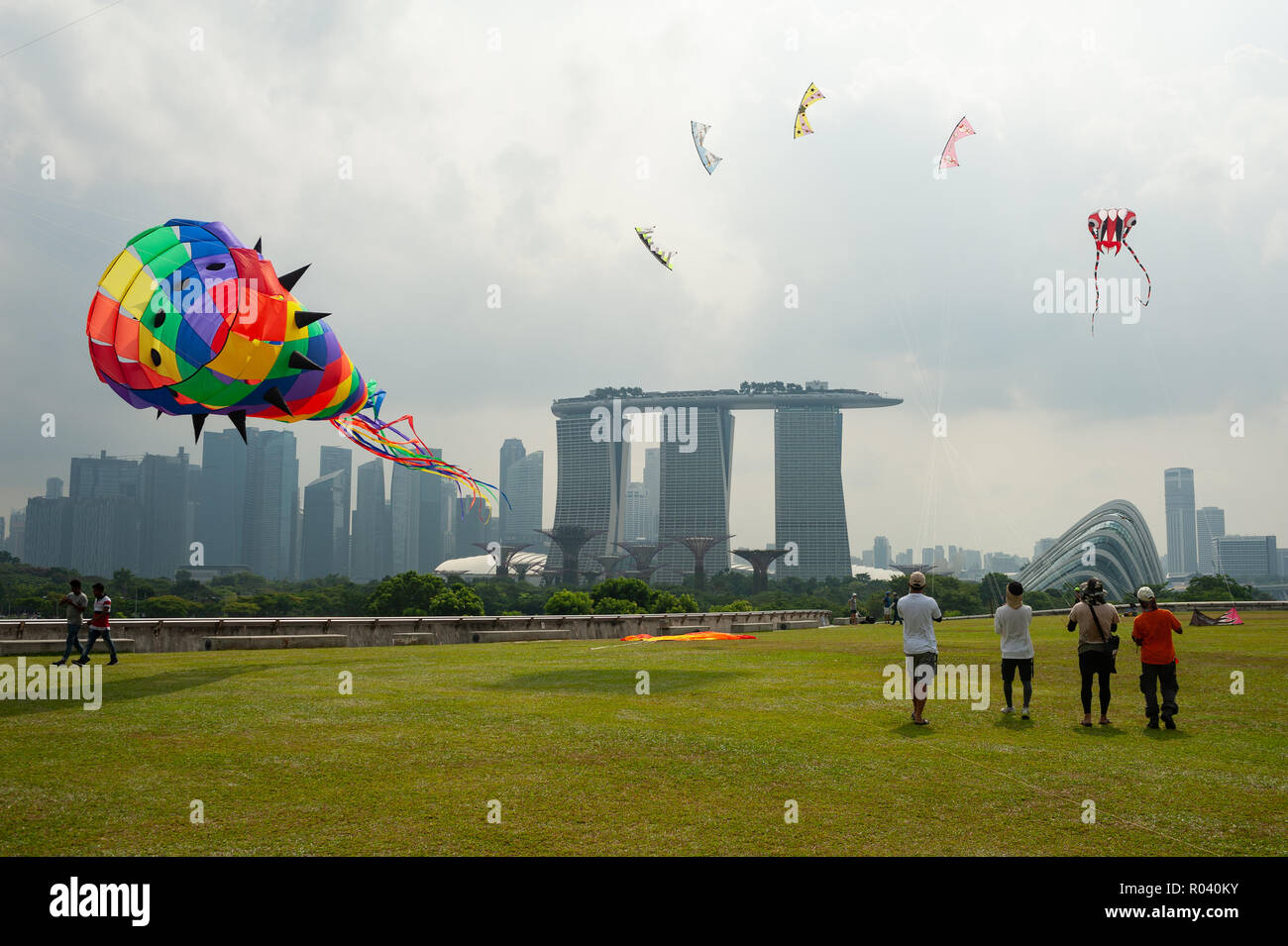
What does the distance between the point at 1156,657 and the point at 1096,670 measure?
93cm

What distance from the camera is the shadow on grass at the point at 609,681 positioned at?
16.9m

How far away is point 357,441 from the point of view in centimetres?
2514

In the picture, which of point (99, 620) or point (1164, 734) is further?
point (99, 620)

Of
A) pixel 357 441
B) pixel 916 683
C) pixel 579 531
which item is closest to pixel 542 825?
pixel 916 683

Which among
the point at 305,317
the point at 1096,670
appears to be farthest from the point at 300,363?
the point at 1096,670

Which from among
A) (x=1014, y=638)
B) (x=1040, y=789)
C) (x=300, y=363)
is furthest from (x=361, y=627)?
(x=1040, y=789)

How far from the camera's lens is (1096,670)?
13.5 metres

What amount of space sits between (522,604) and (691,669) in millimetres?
93731

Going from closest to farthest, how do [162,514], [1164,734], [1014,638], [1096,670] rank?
1. [1164,734]
2. [1096,670]
3. [1014,638]
4. [162,514]

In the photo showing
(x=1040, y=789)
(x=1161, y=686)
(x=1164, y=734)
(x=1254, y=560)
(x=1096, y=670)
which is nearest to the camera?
(x=1040, y=789)

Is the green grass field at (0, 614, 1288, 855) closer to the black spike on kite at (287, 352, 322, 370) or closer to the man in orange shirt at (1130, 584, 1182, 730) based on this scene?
the man in orange shirt at (1130, 584, 1182, 730)

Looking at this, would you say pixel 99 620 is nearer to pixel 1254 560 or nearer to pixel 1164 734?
pixel 1164 734

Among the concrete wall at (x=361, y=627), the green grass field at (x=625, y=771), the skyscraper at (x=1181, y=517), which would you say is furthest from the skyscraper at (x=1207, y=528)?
the green grass field at (x=625, y=771)

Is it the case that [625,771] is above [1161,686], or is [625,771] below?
below
